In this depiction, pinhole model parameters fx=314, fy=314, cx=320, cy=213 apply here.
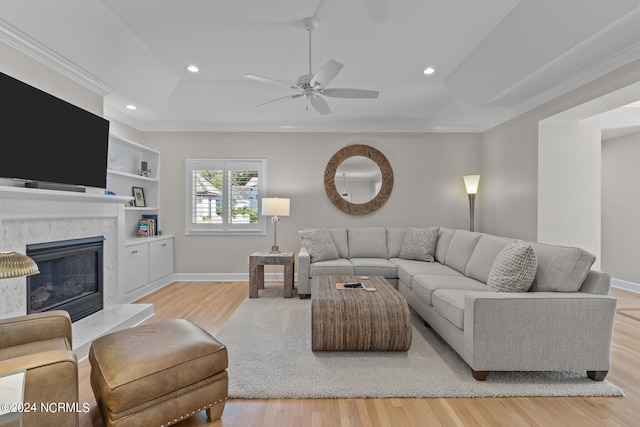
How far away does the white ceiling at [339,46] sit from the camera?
2459mm

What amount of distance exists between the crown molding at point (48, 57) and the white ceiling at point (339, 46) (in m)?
0.01

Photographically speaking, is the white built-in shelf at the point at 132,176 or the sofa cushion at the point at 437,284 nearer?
the sofa cushion at the point at 437,284

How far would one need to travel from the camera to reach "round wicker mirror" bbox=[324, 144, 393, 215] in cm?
526

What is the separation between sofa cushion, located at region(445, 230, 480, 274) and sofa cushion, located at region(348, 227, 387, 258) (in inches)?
37.8

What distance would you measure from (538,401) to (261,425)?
1.74 metres

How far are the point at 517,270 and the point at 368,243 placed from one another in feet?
8.11

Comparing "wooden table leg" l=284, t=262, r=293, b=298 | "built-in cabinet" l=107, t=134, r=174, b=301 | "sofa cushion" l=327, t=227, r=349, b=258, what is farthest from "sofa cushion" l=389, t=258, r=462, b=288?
"built-in cabinet" l=107, t=134, r=174, b=301

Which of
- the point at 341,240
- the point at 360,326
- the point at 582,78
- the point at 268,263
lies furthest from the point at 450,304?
the point at 582,78

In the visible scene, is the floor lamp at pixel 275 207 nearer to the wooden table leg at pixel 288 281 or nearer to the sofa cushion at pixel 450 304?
the wooden table leg at pixel 288 281

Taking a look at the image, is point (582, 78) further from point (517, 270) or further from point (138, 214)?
point (138, 214)

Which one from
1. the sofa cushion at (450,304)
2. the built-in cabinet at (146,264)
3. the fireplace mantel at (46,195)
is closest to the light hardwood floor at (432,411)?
the sofa cushion at (450,304)

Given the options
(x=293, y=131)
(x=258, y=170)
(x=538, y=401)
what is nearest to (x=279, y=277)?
(x=258, y=170)

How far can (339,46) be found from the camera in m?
3.06

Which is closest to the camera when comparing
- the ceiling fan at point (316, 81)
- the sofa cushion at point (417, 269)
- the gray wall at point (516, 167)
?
the ceiling fan at point (316, 81)
